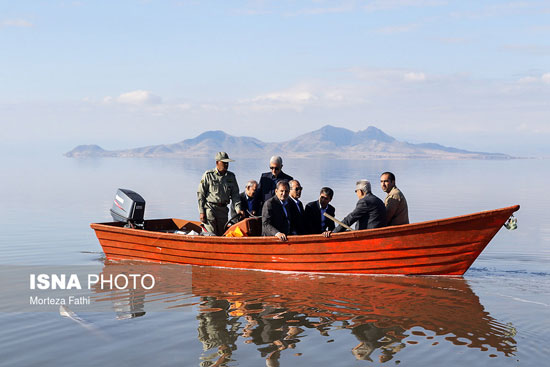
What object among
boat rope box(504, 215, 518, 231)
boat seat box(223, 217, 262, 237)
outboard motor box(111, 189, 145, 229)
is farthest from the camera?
outboard motor box(111, 189, 145, 229)

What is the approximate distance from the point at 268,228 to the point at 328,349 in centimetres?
434

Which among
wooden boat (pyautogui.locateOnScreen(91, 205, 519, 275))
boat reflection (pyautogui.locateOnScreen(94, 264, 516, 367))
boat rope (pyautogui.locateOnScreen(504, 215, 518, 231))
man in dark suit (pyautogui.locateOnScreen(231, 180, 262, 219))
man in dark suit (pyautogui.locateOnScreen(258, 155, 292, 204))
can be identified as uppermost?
man in dark suit (pyautogui.locateOnScreen(258, 155, 292, 204))

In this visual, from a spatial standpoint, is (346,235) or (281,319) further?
(346,235)

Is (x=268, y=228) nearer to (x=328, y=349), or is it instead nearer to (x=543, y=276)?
(x=328, y=349)

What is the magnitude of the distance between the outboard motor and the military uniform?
1663 mm

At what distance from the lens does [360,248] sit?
10.5 metres

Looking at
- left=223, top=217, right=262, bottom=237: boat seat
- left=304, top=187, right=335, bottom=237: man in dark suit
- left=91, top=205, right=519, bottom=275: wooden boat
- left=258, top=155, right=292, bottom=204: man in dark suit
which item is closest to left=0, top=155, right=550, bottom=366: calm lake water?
left=91, top=205, right=519, bottom=275: wooden boat

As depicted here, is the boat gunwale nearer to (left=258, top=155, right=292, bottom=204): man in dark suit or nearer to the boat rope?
the boat rope

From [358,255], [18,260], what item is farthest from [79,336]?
[18,260]

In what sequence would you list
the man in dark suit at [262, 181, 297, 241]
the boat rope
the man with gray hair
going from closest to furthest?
the boat rope, the man with gray hair, the man in dark suit at [262, 181, 297, 241]

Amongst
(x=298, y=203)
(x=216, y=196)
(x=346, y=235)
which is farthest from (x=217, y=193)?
(x=346, y=235)

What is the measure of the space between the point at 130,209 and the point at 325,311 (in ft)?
20.3

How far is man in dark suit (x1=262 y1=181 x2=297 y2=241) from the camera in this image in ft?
34.6

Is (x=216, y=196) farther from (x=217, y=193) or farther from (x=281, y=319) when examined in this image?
(x=281, y=319)
